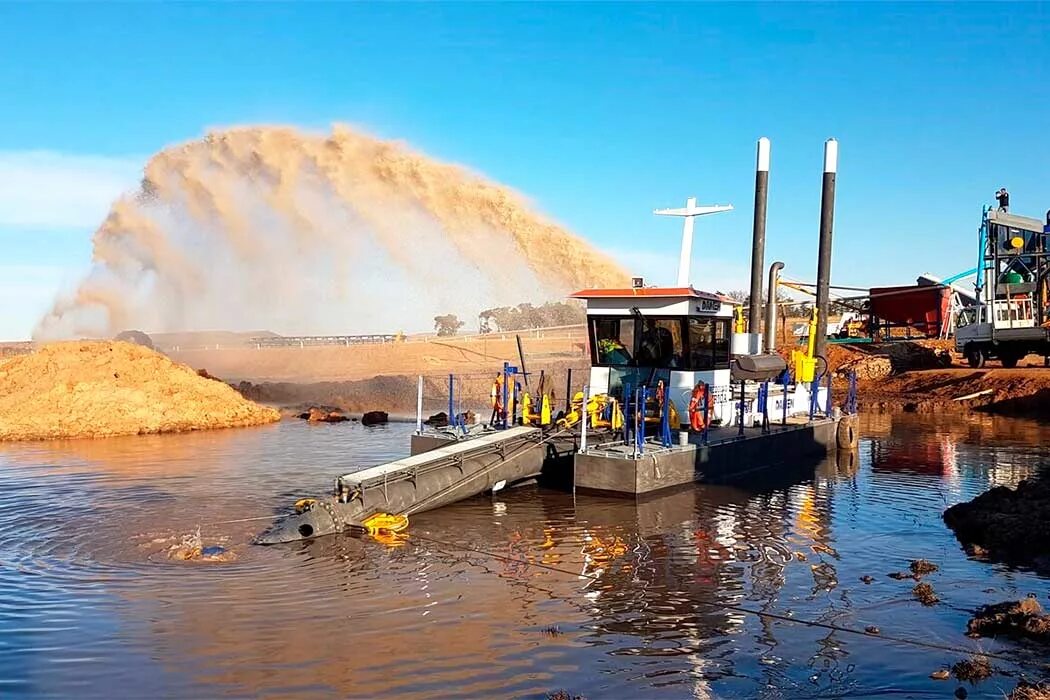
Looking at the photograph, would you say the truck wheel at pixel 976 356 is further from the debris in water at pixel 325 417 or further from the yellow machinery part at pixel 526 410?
the yellow machinery part at pixel 526 410

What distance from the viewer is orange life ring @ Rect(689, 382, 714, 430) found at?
17.4 m

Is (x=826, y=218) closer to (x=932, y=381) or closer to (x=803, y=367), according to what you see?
(x=803, y=367)

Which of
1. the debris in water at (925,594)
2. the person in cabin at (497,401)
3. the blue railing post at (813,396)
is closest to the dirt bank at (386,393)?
the blue railing post at (813,396)

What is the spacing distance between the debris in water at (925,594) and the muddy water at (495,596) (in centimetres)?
12

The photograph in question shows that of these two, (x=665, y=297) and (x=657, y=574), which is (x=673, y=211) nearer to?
(x=665, y=297)

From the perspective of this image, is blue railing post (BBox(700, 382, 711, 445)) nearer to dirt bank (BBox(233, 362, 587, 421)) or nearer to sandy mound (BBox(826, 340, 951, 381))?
dirt bank (BBox(233, 362, 587, 421))

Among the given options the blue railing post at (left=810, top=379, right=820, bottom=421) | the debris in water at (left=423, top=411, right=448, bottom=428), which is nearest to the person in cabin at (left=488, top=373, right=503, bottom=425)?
the blue railing post at (left=810, top=379, right=820, bottom=421)

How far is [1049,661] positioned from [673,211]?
16245 mm

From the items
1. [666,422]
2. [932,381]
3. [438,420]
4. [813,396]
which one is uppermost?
[932,381]

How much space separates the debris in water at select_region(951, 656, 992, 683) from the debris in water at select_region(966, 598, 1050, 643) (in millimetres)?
932

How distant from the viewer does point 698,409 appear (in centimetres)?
1756

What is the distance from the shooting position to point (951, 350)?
45281mm

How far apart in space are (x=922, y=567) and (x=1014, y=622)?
8.47ft

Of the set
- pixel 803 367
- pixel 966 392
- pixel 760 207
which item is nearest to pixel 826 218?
pixel 760 207
